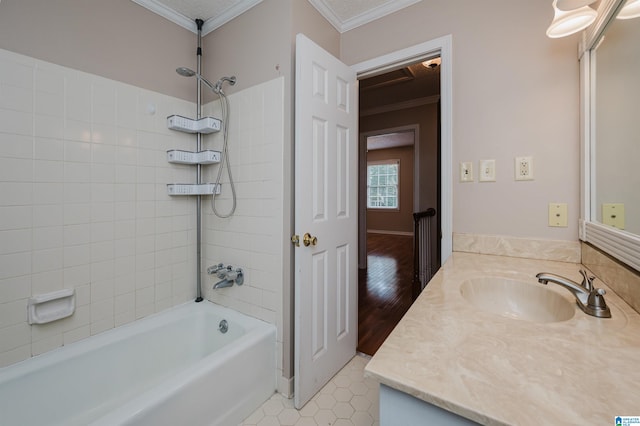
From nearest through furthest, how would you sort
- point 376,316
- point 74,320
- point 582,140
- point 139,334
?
point 582,140 < point 74,320 < point 139,334 < point 376,316

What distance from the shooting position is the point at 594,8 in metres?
1.05

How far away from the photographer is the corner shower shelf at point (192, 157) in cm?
177

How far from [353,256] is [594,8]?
5.53 feet

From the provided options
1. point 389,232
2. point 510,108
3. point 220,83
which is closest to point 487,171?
point 510,108

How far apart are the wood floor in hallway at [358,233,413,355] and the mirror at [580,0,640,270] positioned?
1571mm

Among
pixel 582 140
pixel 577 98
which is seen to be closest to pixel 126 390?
pixel 582 140

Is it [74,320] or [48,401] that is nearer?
[48,401]

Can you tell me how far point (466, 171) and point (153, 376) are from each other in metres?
2.23

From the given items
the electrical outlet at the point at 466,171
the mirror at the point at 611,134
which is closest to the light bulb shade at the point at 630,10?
the mirror at the point at 611,134

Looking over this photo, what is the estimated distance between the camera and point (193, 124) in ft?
5.98

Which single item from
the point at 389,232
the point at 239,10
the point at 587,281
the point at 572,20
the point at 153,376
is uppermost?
the point at 239,10

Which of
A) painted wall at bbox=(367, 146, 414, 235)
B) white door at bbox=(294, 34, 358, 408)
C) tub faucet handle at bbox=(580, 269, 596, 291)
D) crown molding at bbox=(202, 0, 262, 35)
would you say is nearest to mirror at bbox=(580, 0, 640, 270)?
tub faucet handle at bbox=(580, 269, 596, 291)

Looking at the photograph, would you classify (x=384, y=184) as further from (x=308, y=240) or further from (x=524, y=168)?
(x=308, y=240)

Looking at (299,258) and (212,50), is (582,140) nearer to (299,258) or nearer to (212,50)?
(299,258)
